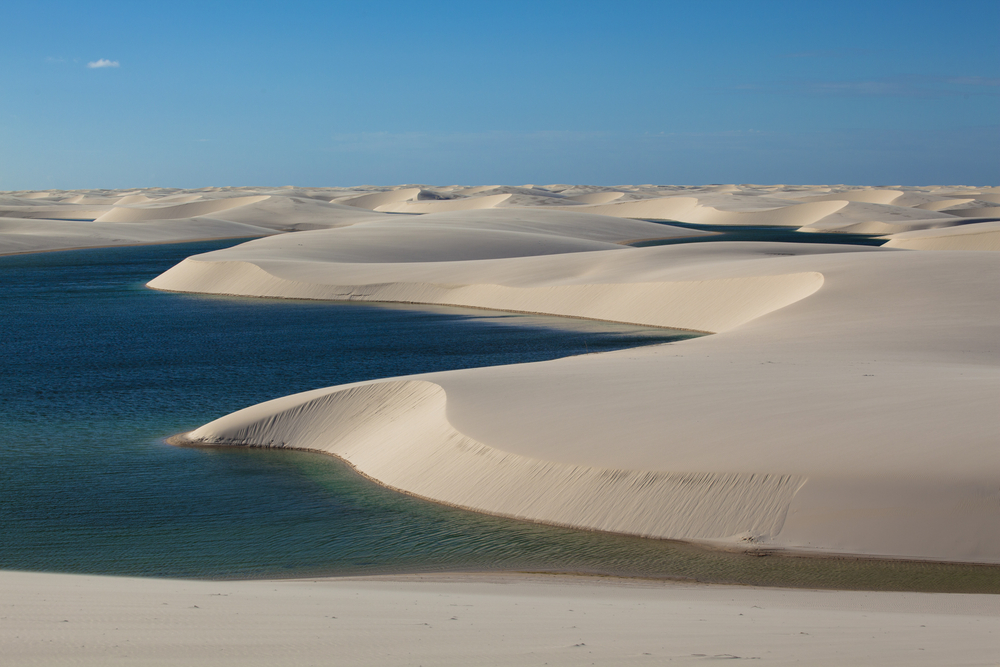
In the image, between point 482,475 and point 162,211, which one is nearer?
point 482,475

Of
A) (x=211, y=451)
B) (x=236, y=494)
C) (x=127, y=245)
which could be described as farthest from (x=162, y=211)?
(x=236, y=494)

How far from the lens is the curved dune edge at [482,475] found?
8000mm

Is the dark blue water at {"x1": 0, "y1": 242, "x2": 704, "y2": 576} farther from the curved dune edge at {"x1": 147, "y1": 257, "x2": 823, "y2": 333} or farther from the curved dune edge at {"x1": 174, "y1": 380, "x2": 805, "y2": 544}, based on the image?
the curved dune edge at {"x1": 147, "y1": 257, "x2": 823, "y2": 333}

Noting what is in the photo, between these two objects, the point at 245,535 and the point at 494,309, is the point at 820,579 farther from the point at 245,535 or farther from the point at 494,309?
the point at 494,309

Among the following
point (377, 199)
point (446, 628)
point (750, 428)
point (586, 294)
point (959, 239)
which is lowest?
point (959, 239)

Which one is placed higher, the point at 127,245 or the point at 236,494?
the point at 127,245

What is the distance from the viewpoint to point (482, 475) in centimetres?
927

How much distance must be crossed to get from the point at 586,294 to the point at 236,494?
19.3 m

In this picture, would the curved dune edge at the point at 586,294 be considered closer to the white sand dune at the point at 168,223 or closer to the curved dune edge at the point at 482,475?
the curved dune edge at the point at 482,475

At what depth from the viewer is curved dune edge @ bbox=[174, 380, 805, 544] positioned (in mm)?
8000

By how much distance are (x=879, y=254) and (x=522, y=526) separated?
21.4 meters

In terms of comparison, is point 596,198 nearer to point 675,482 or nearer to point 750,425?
point 750,425

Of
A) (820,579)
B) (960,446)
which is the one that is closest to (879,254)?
(960,446)

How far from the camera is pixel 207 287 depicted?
36594 millimetres
